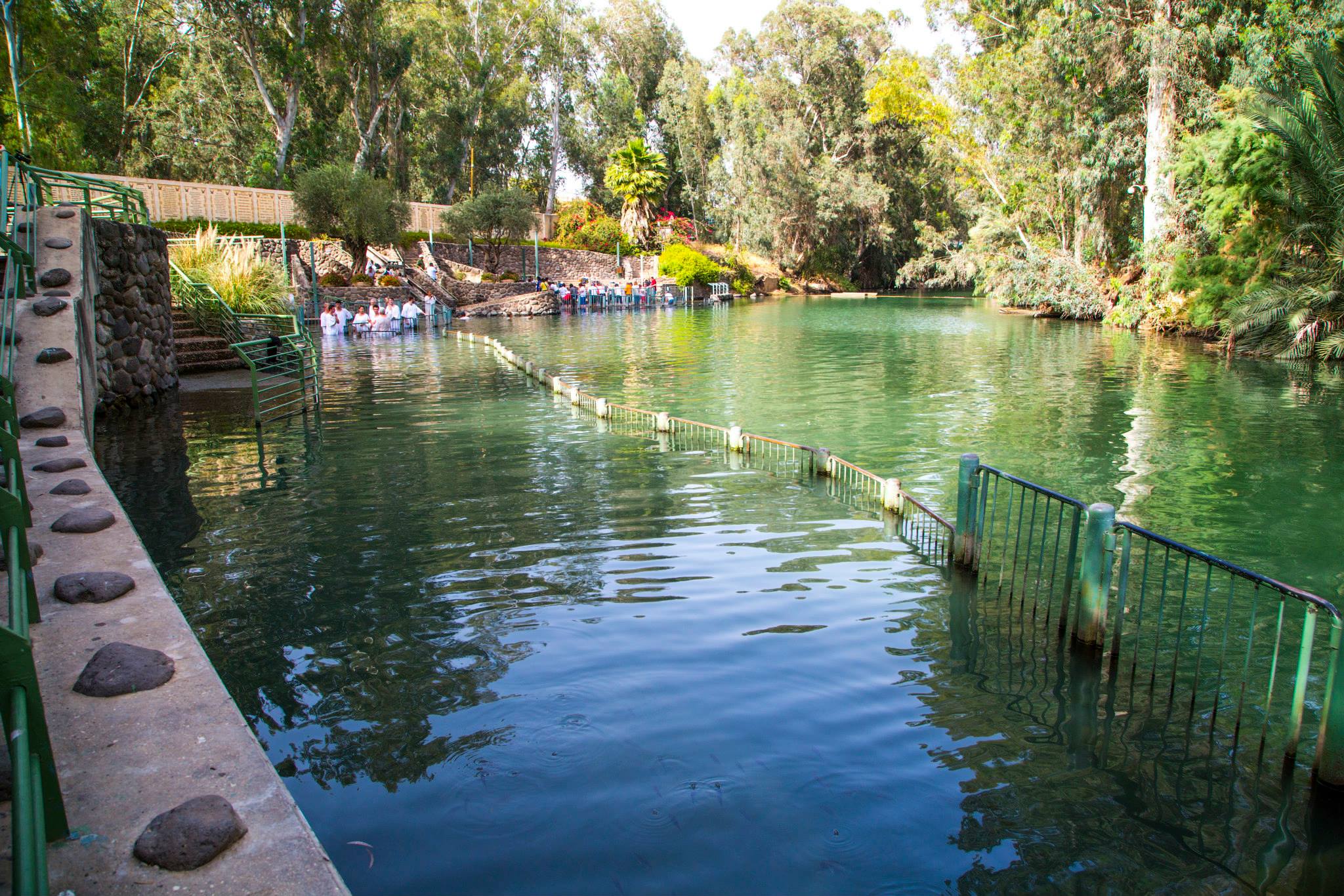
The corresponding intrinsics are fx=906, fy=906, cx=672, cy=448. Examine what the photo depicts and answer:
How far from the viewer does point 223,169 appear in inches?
1919

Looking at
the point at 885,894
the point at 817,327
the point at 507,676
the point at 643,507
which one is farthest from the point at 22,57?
the point at 885,894

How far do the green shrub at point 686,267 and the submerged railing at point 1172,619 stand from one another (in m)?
51.3

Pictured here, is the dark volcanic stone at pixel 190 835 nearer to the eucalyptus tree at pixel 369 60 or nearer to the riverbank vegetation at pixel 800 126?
the riverbank vegetation at pixel 800 126

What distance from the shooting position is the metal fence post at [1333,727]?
4.22 meters

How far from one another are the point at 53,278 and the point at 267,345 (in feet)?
19.7

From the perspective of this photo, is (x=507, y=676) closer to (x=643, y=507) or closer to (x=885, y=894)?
(x=885, y=894)

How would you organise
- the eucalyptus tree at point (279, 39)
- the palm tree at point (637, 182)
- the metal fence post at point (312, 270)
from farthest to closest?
the palm tree at point (637, 182) < the eucalyptus tree at point (279, 39) < the metal fence post at point (312, 270)

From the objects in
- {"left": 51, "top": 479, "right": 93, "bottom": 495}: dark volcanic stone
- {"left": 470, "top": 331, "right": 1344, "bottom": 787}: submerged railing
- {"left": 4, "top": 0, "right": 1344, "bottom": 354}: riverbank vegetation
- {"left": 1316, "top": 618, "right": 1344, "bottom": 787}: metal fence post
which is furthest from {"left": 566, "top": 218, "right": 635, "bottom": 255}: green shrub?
{"left": 1316, "top": 618, "right": 1344, "bottom": 787}: metal fence post

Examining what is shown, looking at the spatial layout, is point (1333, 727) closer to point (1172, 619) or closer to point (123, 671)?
point (1172, 619)

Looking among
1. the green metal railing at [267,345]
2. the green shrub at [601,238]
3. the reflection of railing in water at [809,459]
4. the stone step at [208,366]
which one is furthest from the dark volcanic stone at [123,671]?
the green shrub at [601,238]

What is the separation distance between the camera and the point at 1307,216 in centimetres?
2136

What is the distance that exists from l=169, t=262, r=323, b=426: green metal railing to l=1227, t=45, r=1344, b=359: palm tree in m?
21.0

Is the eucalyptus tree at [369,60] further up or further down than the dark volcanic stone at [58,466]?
further up

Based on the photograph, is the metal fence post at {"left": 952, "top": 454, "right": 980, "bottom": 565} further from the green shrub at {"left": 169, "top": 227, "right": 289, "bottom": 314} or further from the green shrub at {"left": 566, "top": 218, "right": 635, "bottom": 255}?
the green shrub at {"left": 566, "top": 218, "right": 635, "bottom": 255}
